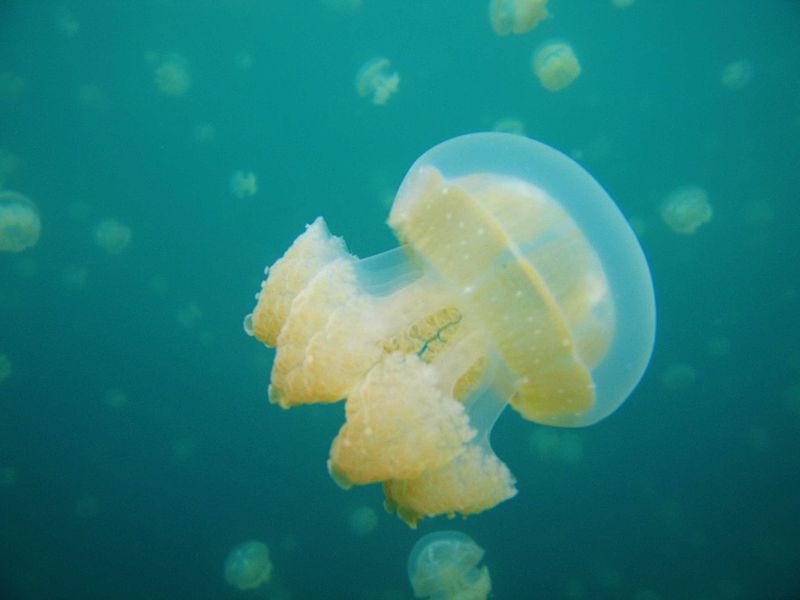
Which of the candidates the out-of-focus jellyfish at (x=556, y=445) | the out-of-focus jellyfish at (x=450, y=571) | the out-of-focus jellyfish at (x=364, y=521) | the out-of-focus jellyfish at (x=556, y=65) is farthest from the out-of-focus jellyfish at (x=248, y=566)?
the out-of-focus jellyfish at (x=556, y=65)

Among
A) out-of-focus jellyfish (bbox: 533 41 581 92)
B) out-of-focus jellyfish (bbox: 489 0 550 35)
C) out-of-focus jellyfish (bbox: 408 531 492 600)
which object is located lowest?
out-of-focus jellyfish (bbox: 408 531 492 600)

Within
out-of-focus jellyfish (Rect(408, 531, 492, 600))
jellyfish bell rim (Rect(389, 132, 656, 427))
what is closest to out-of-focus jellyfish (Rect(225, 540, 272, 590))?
out-of-focus jellyfish (Rect(408, 531, 492, 600))

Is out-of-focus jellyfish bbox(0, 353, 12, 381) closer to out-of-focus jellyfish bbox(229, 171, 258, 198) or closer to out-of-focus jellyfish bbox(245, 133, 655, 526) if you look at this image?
out-of-focus jellyfish bbox(229, 171, 258, 198)

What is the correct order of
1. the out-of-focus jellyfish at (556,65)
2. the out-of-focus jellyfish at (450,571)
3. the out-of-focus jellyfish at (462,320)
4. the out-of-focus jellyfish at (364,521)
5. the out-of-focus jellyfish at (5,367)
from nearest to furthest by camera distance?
1. the out-of-focus jellyfish at (462,320)
2. the out-of-focus jellyfish at (450,571)
3. the out-of-focus jellyfish at (556,65)
4. the out-of-focus jellyfish at (364,521)
5. the out-of-focus jellyfish at (5,367)

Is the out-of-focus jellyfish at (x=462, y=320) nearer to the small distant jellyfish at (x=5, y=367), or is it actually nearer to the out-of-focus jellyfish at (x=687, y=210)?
the out-of-focus jellyfish at (x=687, y=210)

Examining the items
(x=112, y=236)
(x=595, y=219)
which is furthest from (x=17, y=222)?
(x=595, y=219)

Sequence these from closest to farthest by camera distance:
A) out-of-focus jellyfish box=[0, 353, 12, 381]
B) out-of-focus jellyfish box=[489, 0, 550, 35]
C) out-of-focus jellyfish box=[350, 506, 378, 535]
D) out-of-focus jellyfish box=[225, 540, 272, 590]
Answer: out-of-focus jellyfish box=[489, 0, 550, 35]
out-of-focus jellyfish box=[225, 540, 272, 590]
out-of-focus jellyfish box=[350, 506, 378, 535]
out-of-focus jellyfish box=[0, 353, 12, 381]
